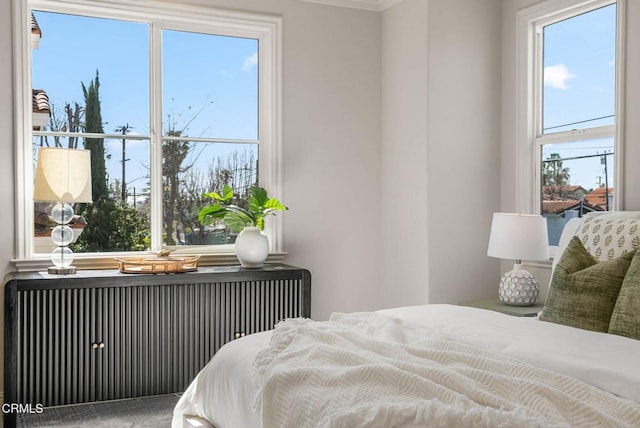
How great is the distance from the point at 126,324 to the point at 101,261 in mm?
485

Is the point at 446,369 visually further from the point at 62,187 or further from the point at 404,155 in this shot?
the point at 404,155

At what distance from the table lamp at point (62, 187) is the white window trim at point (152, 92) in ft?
0.67

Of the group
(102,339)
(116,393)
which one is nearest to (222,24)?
(102,339)

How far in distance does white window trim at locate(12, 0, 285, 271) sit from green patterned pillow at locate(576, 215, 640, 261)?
202 centimetres

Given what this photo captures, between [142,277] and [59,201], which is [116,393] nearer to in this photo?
[142,277]

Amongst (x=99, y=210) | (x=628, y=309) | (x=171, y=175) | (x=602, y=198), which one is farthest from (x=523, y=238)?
(x=99, y=210)

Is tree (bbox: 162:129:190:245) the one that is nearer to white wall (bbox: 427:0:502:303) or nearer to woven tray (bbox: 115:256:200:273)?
woven tray (bbox: 115:256:200:273)

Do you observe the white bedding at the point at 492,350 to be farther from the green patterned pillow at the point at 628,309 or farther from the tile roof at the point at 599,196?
the tile roof at the point at 599,196

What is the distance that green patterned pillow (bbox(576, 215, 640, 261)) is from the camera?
9.37ft

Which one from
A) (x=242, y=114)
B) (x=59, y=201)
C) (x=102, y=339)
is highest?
(x=242, y=114)

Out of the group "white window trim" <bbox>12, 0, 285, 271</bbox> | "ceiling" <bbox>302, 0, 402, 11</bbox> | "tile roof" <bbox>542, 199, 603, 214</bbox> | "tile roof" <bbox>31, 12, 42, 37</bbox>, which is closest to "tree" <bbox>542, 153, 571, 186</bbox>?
"tile roof" <bbox>542, 199, 603, 214</bbox>

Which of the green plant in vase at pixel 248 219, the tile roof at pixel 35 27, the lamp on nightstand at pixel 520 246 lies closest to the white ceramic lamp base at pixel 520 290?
the lamp on nightstand at pixel 520 246

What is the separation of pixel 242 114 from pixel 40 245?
1.53 metres

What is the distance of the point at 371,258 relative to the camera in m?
4.74
